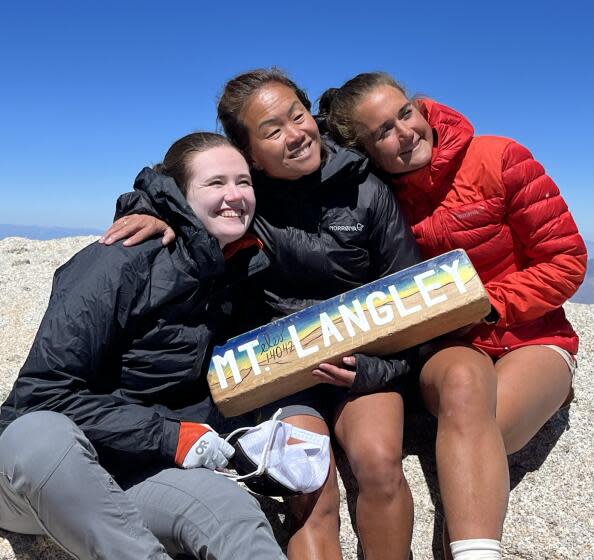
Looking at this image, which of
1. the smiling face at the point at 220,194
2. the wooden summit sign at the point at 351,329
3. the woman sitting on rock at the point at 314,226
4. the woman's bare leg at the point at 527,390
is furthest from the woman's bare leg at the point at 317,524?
the smiling face at the point at 220,194

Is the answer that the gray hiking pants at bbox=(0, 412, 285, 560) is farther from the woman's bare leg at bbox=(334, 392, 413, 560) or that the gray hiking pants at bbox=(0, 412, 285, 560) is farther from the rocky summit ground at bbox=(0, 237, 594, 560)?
the rocky summit ground at bbox=(0, 237, 594, 560)

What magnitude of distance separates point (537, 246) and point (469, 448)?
4.84 ft

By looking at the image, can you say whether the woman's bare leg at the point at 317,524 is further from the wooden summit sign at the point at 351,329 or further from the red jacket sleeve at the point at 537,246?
the red jacket sleeve at the point at 537,246

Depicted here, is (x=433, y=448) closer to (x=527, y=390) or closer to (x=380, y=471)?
(x=527, y=390)

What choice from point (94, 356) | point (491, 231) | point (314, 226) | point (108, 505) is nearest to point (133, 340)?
point (94, 356)

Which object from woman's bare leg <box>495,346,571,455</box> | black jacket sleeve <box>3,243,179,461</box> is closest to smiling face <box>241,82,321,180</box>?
black jacket sleeve <box>3,243,179,461</box>

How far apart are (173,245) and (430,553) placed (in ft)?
7.92

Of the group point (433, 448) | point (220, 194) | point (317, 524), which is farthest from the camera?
point (433, 448)

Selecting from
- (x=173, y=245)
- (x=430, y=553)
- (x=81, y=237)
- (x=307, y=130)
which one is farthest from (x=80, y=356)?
(x=81, y=237)

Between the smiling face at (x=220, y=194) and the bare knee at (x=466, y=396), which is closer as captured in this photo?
the bare knee at (x=466, y=396)

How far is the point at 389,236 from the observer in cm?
405

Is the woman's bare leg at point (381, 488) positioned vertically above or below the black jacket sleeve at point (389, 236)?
below

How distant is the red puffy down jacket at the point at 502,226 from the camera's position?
13.1ft

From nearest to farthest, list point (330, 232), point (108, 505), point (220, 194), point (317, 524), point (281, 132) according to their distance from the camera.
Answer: point (108, 505)
point (317, 524)
point (220, 194)
point (281, 132)
point (330, 232)
